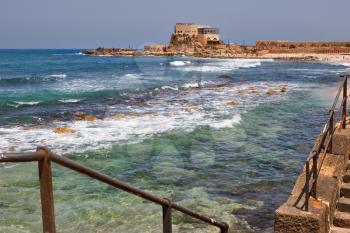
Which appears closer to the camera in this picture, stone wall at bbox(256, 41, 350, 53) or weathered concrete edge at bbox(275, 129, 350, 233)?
weathered concrete edge at bbox(275, 129, 350, 233)

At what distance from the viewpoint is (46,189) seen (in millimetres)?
1938

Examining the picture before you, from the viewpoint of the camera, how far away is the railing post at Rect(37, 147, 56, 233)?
191 centimetres

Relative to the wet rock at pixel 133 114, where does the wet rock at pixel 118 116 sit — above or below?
above

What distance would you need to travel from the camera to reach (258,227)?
6879 millimetres

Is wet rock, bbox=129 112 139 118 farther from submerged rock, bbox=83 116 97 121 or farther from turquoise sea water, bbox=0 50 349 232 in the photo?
submerged rock, bbox=83 116 97 121

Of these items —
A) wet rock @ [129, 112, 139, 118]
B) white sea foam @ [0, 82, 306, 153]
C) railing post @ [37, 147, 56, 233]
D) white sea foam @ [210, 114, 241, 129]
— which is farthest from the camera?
wet rock @ [129, 112, 139, 118]

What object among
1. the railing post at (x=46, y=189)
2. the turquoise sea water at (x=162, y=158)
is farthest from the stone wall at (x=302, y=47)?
the railing post at (x=46, y=189)

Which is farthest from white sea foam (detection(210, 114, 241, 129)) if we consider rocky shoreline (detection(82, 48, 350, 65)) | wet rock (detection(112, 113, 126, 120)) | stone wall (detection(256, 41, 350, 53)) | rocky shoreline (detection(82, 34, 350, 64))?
stone wall (detection(256, 41, 350, 53))

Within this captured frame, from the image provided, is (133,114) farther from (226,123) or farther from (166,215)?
(166,215)

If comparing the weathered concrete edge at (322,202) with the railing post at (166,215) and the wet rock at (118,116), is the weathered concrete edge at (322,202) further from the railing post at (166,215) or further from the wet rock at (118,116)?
the wet rock at (118,116)

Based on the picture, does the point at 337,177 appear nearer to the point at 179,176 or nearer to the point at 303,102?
the point at 179,176

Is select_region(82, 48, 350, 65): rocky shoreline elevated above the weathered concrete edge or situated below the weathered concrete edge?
above

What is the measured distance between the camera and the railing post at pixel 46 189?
1.91 m

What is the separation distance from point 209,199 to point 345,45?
11462cm
